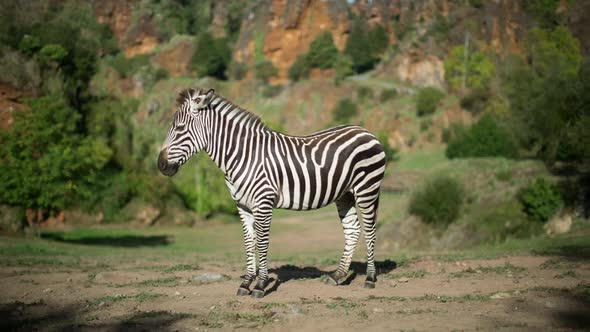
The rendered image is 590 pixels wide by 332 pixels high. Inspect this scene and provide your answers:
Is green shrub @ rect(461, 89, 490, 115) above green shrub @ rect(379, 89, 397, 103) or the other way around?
the other way around

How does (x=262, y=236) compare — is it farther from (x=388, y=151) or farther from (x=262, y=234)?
(x=388, y=151)

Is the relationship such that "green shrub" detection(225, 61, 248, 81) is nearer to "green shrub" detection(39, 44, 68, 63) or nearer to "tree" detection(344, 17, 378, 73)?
"tree" detection(344, 17, 378, 73)

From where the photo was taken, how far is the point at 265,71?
307 feet

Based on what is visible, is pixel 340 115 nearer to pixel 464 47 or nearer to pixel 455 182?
pixel 464 47

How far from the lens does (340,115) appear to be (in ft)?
241

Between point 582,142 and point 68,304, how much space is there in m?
19.0

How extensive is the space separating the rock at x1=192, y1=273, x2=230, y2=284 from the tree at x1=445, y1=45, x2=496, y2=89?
2301 inches

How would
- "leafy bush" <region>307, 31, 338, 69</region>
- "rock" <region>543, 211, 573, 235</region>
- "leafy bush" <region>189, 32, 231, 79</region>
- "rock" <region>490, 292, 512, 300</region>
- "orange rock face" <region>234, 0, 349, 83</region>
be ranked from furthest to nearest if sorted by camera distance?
"orange rock face" <region>234, 0, 349, 83</region> → "leafy bush" <region>189, 32, 231, 79</region> → "leafy bush" <region>307, 31, 338, 69</region> → "rock" <region>543, 211, 573, 235</region> → "rock" <region>490, 292, 512, 300</region>

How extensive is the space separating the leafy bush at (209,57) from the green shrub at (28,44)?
234 feet

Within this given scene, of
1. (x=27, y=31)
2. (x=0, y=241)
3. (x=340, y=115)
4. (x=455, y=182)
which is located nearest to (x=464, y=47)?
(x=340, y=115)

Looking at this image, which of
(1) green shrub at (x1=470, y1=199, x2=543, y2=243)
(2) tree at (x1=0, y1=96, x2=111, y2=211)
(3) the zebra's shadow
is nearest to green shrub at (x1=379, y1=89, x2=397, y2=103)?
(1) green shrub at (x1=470, y1=199, x2=543, y2=243)

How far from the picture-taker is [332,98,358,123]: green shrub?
7262 cm

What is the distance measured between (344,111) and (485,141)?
29.6 m

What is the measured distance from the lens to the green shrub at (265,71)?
93.5m
